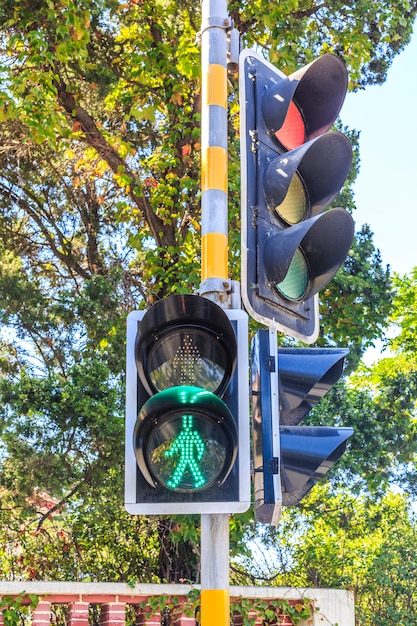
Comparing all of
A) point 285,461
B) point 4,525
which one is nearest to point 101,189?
point 4,525

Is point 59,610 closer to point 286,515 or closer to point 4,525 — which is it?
point 4,525

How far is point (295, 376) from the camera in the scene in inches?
130

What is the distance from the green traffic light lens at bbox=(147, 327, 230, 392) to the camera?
306 cm

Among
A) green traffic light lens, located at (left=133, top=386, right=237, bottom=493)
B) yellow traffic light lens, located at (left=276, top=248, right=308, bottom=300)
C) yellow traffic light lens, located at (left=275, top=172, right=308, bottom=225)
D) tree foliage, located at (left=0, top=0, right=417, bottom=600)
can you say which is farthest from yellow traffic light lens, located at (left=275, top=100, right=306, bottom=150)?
tree foliage, located at (left=0, top=0, right=417, bottom=600)

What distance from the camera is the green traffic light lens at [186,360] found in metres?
3.06

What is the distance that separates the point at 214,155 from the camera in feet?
11.7

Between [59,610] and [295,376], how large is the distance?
322 inches

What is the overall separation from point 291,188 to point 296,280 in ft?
1.38

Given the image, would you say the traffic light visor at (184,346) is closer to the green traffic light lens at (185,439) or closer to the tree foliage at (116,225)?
the green traffic light lens at (185,439)

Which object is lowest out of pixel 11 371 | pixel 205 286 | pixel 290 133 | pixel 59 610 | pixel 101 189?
pixel 59 610

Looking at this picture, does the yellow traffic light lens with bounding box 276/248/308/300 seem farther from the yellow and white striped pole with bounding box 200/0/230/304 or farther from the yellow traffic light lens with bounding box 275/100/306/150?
the yellow traffic light lens with bounding box 275/100/306/150

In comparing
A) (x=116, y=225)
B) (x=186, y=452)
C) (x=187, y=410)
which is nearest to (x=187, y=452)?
(x=186, y=452)

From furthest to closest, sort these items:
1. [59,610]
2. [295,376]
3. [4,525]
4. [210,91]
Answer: [4,525] < [59,610] < [210,91] < [295,376]

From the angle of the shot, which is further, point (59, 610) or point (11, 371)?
point (11, 371)
